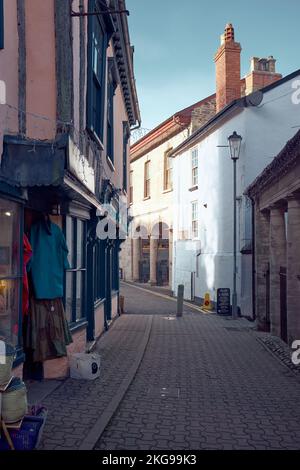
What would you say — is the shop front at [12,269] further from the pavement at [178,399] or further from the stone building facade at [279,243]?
the stone building facade at [279,243]

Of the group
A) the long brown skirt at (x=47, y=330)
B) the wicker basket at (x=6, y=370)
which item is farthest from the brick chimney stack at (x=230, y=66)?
the wicker basket at (x=6, y=370)

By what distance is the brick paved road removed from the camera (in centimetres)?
553

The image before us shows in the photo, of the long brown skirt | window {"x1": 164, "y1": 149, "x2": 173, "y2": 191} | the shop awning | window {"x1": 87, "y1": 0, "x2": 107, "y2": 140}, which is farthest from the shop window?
window {"x1": 164, "y1": 149, "x2": 173, "y2": 191}

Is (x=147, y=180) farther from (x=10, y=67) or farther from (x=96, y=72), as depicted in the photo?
(x=10, y=67)

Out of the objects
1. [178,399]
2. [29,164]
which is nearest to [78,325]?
[178,399]

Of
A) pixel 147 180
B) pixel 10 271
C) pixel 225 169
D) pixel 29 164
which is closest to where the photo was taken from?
pixel 29 164

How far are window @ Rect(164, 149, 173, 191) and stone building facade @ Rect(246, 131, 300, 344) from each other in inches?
521

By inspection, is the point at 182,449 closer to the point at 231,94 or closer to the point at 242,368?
the point at 242,368

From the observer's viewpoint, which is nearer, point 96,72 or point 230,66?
point 96,72

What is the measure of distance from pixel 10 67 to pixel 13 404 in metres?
4.07

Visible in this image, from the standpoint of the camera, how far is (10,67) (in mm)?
6410

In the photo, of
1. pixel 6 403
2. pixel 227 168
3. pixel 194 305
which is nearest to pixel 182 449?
pixel 6 403

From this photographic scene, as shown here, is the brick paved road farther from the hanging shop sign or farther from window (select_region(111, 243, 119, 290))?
window (select_region(111, 243, 119, 290))

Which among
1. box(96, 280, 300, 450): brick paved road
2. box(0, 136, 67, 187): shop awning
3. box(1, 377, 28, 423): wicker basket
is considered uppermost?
box(0, 136, 67, 187): shop awning
